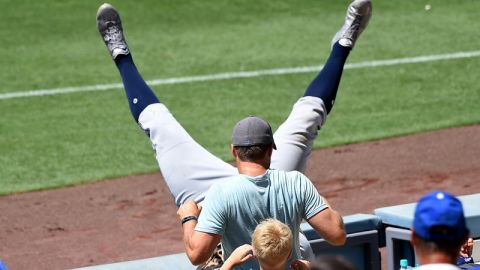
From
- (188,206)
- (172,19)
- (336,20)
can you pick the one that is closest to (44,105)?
(172,19)

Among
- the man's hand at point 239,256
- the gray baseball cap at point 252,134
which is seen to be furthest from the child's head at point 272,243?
the gray baseball cap at point 252,134

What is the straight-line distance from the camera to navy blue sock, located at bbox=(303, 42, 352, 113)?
563 centimetres

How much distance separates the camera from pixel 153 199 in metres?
8.88

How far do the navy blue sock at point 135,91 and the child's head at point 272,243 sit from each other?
182 cm

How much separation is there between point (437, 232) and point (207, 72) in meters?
8.99

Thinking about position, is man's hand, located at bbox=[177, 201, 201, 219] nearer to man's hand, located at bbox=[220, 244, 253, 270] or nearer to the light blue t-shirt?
the light blue t-shirt

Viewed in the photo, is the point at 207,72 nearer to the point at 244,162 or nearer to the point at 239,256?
the point at 244,162

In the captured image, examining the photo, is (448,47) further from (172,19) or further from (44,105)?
(44,105)

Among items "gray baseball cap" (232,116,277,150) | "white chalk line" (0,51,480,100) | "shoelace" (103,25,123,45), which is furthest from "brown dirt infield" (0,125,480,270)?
"gray baseball cap" (232,116,277,150)

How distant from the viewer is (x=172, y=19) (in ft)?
46.6

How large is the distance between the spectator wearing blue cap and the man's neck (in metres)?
1.17

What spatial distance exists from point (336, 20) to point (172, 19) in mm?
2260

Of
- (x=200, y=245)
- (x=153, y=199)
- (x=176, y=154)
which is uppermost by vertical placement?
(x=176, y=154)

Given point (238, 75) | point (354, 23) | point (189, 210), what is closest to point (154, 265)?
point (189, 210)
